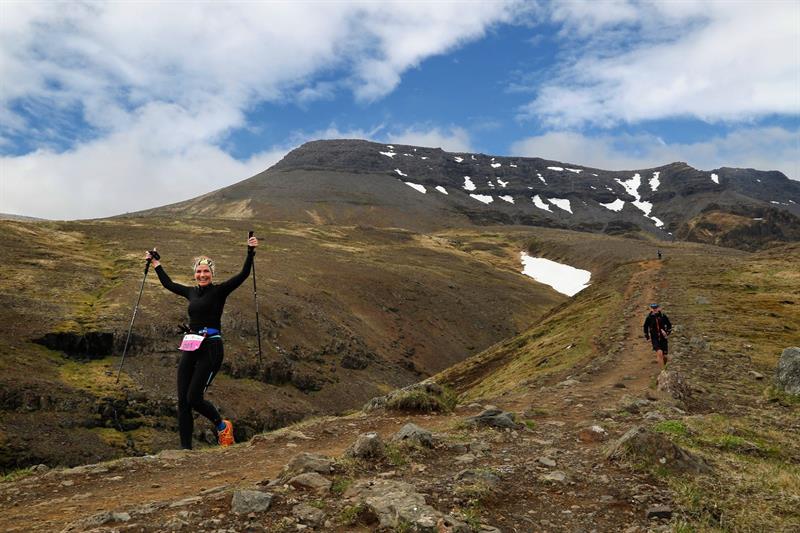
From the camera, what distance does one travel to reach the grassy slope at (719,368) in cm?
643

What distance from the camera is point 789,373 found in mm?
13977

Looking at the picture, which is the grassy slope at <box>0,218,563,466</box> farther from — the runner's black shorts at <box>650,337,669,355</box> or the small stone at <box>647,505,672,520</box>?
the small stone at <box>647,505,672,520</box>

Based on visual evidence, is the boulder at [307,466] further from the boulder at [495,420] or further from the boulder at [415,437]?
the boulder at [495,420]

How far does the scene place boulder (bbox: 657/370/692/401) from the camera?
1386 centimetres

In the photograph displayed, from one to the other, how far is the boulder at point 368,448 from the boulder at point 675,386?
31.8ft

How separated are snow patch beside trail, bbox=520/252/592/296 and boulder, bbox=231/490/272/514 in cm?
9287

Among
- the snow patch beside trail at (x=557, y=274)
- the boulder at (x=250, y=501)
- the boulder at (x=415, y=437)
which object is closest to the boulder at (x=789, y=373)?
the boulder at (x=415, y=437)

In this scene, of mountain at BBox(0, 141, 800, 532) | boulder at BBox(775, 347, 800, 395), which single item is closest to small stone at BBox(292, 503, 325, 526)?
mountain at BBox(0, 141, 800, 532)

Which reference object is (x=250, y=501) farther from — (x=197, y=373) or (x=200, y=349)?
(x=200, y=349)

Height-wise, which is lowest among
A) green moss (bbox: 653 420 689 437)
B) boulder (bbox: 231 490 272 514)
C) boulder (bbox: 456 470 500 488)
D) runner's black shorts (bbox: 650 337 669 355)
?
Answer: runner's black shorts (bbox: 650 337 669 355)

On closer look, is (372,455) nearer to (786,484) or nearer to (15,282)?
(786,484)

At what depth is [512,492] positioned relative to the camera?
21.9 ft

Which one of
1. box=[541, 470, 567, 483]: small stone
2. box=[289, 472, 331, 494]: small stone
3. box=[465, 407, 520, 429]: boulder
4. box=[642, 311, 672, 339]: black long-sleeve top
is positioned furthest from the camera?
box=[642, 311, 672, 339]: black long-sleeve top

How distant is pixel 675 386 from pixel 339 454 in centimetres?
998
